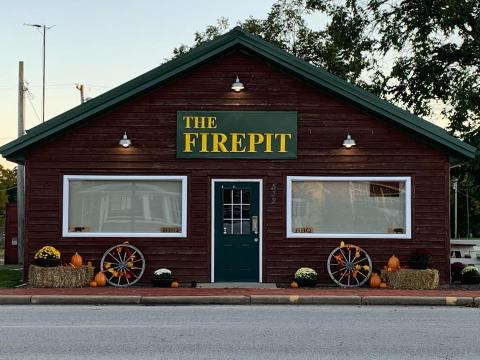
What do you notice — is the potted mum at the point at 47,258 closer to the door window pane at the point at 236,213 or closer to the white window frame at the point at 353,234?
the door window pane at the point at 236,213

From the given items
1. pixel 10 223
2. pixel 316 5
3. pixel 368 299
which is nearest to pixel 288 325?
pixel 368 299

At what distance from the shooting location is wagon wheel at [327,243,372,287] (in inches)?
713

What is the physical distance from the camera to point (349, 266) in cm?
1809

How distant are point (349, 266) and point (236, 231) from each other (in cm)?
285

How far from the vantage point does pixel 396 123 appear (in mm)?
18281

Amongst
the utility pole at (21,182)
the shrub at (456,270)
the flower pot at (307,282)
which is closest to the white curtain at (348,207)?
the flower pot at (307,282)

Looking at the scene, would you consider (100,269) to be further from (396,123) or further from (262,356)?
(262,356)

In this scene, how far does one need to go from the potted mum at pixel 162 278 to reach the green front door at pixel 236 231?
145 centimetres

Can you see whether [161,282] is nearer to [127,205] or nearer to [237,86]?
[127,205]

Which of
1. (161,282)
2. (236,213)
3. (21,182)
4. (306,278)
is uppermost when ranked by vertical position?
A: (21,182)

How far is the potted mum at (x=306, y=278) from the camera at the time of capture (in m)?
17.4

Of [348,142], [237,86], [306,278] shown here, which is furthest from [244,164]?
[306,278]

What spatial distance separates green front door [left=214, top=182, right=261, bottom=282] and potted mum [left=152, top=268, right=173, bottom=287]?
4.76ft

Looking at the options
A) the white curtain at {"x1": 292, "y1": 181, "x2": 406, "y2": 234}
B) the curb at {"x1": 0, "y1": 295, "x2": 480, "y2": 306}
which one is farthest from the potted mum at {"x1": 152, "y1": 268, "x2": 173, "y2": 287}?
the white curtain at {"x1": 292, "y1": 181, "x2": 406, "y2": 234}
